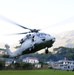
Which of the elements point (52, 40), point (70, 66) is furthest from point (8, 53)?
point (70, 66)

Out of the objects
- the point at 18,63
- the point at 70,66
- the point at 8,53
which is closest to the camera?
the point at 8,53

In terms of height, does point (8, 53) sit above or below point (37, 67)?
below

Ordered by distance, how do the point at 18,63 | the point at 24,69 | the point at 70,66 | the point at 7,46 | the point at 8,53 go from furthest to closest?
1. the point at 70,66
2. the point at 18,63
3. the point at 24,69
4. the point at 7,46
5. the point at 8,53

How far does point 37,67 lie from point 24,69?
2306 centimetres

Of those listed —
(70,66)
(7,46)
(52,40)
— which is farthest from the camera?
(70,66)

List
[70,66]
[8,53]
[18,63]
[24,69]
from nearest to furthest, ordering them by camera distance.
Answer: [8,53] → [24,69] → [18,63] → [70,66]

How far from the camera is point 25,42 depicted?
41.8 m

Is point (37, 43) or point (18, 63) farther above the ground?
point (18, 63)

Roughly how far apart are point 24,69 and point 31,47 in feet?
222

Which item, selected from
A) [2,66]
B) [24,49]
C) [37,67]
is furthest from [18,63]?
[24,49]

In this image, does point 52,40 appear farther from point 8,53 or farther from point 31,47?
point 8,53

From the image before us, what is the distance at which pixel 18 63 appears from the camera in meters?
115

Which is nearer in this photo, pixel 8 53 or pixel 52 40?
pixel 52 40

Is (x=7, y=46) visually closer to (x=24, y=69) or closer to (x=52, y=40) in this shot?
(x=52, y=40)
